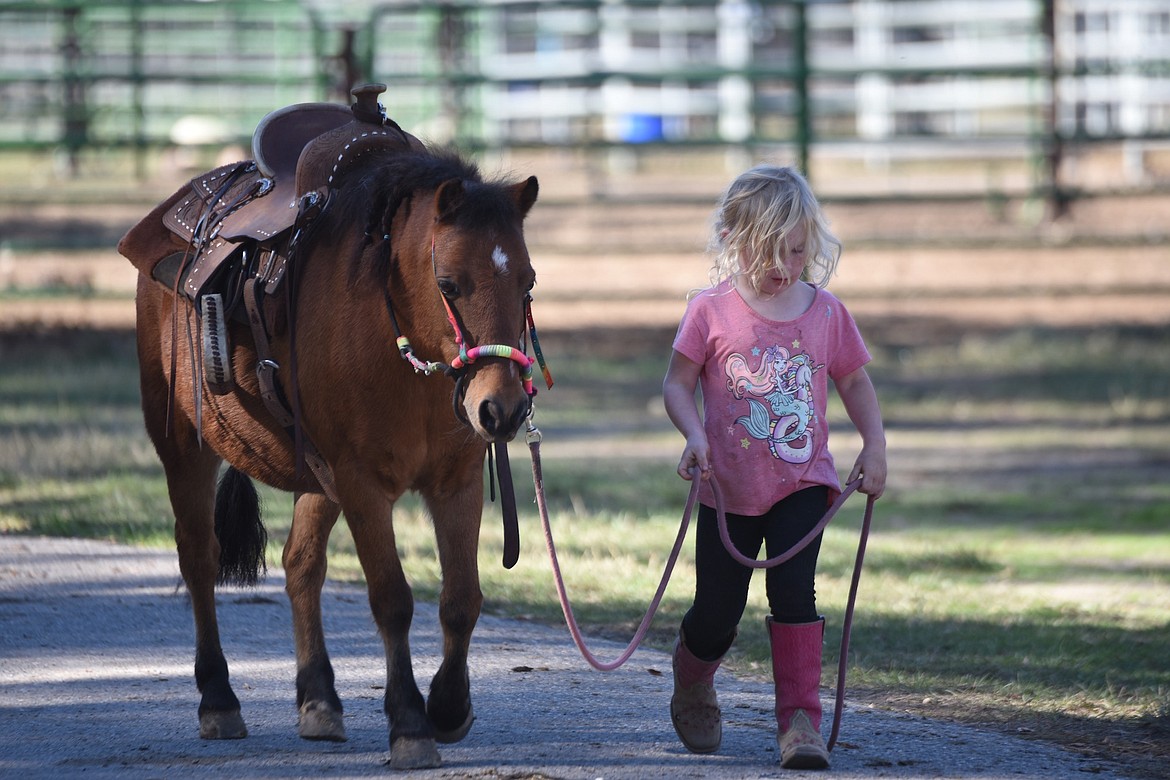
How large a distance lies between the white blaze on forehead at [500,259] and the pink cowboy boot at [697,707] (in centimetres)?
115

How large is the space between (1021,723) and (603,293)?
9.25 meters

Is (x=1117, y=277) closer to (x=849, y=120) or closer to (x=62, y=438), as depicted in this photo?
(x=62, y=438)

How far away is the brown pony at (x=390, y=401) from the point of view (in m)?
3.80

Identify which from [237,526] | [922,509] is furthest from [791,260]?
[922,509]

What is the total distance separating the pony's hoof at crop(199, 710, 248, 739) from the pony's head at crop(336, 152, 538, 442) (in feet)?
3.73

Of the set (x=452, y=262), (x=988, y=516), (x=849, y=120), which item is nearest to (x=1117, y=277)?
(x=988, y=516)

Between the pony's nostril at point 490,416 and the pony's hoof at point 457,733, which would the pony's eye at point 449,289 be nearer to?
the pony's nostril at point 490,416

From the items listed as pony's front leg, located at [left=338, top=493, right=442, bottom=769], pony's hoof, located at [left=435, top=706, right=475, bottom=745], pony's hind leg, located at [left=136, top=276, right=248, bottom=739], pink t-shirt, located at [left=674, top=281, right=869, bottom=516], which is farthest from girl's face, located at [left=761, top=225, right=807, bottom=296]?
pony's hind leg, located at [left=136, top=276, right=248, bottom=739]

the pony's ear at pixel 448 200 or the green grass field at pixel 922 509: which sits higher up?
the pony's ear at pixel 448 200

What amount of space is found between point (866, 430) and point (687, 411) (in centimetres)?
48

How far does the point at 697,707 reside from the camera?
4133 mm

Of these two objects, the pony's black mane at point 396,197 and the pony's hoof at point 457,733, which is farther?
the pony's hoof at point 457,733

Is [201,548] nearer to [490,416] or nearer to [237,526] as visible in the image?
[237,526]

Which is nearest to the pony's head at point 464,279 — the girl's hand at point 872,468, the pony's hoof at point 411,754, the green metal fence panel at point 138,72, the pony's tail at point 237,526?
the pony's hoof at point 411,754
